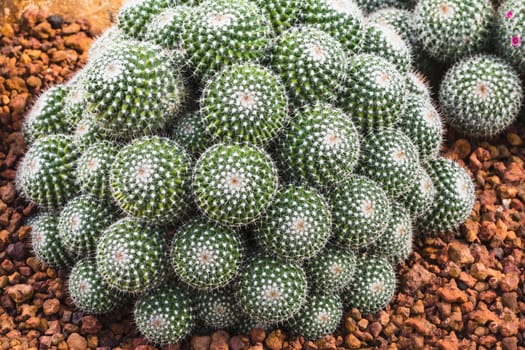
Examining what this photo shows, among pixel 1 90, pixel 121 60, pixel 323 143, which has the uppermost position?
pixel 121 60

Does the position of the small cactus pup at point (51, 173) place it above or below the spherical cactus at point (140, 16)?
below

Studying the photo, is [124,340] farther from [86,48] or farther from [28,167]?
[86,48]

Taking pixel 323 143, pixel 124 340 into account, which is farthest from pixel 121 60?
pixel 124 340

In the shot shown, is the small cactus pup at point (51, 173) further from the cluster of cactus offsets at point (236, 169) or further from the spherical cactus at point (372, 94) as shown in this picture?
the spherical cactus at point (372, 94)

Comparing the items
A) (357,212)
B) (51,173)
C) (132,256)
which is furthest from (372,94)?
(51,173)

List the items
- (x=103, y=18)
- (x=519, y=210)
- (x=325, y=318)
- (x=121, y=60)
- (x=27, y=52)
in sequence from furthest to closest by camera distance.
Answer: (x=103, y=18) → (x=27, y=52) → (x=519, y=210) → (x=325, y=318) → (x=121, y=60)

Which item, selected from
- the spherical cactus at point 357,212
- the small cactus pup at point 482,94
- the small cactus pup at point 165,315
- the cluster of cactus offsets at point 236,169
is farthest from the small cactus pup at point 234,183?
the small cactus pup at point 482,94
